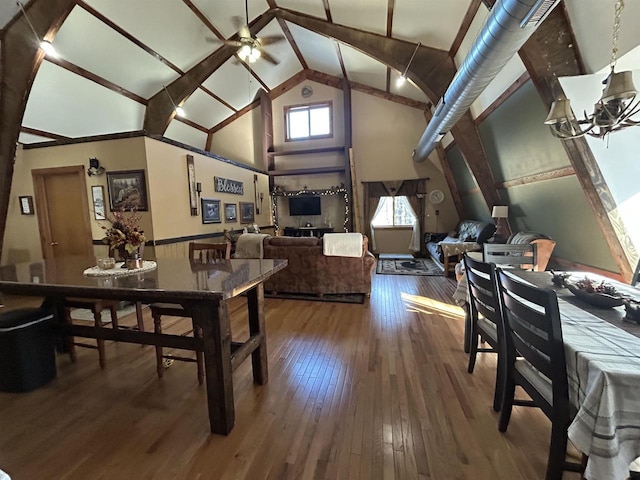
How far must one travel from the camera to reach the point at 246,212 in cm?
706

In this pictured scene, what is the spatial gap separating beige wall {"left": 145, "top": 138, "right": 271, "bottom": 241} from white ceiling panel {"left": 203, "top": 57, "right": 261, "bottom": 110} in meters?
2.12

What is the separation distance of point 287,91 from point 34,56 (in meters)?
5.96

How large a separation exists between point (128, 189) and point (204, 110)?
13.7 feet

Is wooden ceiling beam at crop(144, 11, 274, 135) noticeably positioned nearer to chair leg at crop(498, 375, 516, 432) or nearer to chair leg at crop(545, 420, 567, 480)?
chair leg at crop(498, 375, 516, 432)

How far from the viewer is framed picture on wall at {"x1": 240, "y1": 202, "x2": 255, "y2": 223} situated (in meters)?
6.85

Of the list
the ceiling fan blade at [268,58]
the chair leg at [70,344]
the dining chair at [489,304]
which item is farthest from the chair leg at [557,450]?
the ceiling fan blade at [268,58]

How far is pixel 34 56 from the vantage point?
11.9ft

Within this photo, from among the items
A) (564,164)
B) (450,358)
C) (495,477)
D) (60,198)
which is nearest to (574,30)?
(564,164)

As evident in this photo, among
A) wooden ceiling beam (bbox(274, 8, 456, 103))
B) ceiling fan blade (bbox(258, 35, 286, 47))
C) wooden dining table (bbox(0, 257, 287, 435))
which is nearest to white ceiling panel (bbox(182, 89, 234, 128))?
ceiling fan blade (bbox(258, 35, 286, 47))

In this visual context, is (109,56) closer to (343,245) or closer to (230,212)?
(230,212)

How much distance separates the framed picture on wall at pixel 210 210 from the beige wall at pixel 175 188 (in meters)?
0.08

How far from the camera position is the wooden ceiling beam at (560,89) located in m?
2.56

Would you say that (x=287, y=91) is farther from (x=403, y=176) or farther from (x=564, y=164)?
(x=564, y=164)

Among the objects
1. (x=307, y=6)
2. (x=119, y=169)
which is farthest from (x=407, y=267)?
(x=119, y=169)
